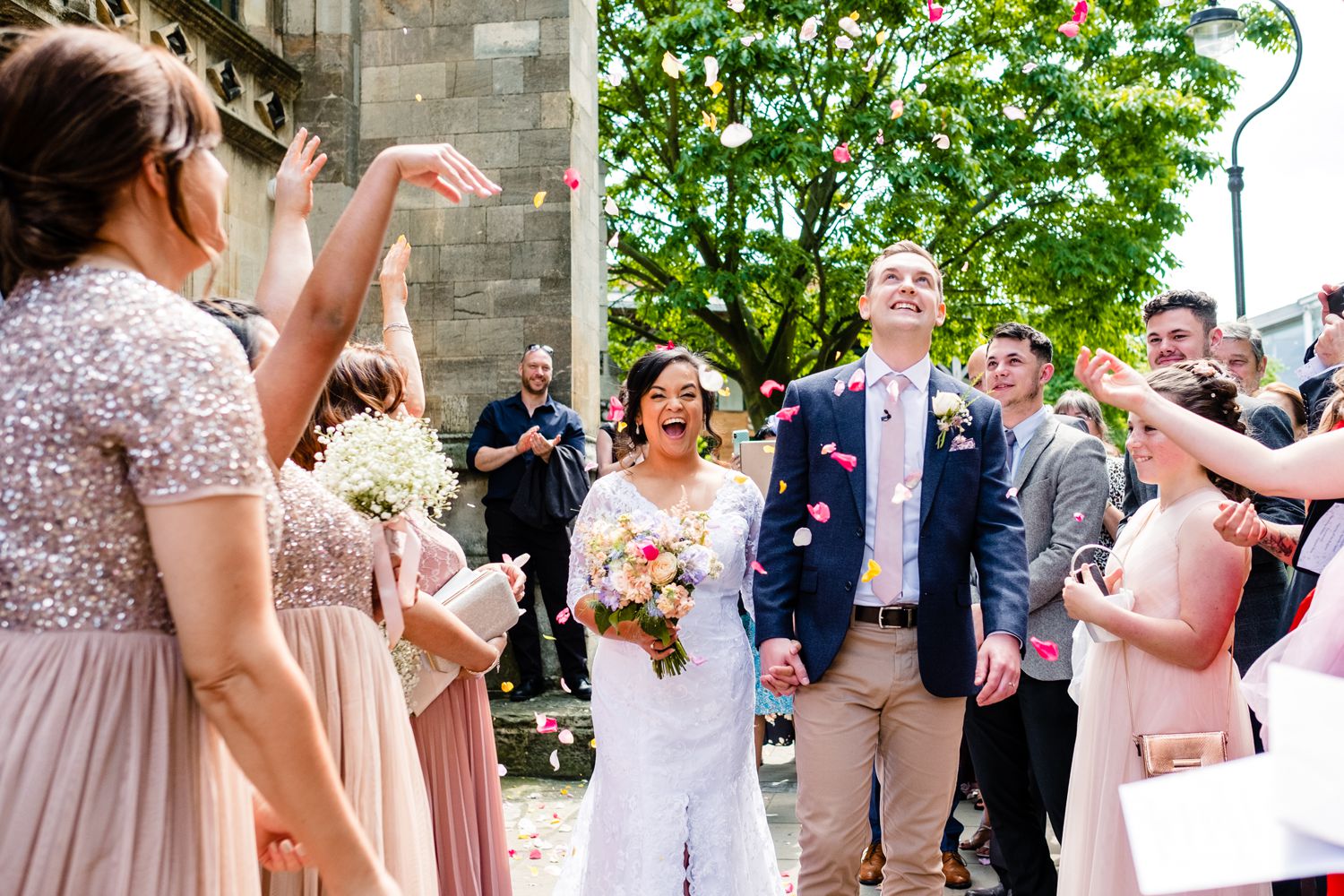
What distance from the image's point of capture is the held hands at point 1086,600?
13.0 ft

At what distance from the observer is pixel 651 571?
Result: 461 cm

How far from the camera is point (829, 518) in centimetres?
429

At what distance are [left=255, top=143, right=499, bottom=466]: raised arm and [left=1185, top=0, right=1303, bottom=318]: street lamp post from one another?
11867mm

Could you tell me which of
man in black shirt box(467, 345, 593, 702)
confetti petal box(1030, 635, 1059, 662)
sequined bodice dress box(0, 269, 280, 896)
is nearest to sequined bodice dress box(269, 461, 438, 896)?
sequined bodice dress box(0, 269, 280, 896)

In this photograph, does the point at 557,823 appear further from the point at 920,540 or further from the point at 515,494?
the point at 920,540

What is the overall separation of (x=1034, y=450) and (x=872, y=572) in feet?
5.76

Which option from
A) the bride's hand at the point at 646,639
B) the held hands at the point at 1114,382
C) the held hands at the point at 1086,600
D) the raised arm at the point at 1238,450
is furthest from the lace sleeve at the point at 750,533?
the raised arm at the point at 1238,450

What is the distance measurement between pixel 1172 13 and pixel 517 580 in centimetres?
1846

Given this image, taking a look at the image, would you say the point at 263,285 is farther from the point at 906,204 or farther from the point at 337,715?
the point at 906,204

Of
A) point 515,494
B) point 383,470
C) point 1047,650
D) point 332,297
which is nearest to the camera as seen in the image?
point 332,297

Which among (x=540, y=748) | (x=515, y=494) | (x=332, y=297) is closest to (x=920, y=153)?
(x=515, y=494)

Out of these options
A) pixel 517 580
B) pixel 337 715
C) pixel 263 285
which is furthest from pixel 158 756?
pixel 517 580

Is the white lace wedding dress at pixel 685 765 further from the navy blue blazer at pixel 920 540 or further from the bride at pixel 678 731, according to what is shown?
Result: the navy blue blazer at pixel 920 540

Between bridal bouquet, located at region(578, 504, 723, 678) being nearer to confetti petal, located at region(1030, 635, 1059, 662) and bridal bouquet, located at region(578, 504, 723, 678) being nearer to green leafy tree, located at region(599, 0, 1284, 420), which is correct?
confetti petal, located at region(1030, 635, 1059, 662)
